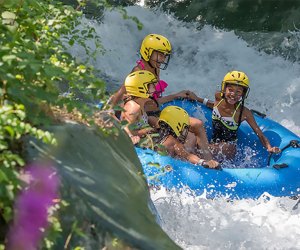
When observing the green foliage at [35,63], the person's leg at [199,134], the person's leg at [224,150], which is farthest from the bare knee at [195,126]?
the green foliage at [35,63]

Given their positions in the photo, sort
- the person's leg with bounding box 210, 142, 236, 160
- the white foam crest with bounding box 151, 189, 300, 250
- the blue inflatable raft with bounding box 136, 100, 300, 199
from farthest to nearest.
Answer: the person's leg with bounding box 210, 142, 236, 160 < the blue inflatable raft with bounding box 136, 100, 300, 199 < the white foam crest with bounding box 151, 189, 300, 250

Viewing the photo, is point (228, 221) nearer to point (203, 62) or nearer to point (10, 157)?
point (10, 157)

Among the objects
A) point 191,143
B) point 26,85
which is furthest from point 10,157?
point 191,143

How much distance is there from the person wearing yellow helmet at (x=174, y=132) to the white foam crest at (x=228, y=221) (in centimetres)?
48

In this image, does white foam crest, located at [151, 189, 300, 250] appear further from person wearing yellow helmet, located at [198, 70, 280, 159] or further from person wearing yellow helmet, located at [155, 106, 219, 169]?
person wearing yellow helmet, located at [198, 70, 280, 159]

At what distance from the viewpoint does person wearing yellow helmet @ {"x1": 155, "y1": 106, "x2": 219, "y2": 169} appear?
17.0 feet

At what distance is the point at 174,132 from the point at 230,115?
1156 mm

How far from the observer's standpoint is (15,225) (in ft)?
6.64

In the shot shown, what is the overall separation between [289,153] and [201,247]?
1.62 metres

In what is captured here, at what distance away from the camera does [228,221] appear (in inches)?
186

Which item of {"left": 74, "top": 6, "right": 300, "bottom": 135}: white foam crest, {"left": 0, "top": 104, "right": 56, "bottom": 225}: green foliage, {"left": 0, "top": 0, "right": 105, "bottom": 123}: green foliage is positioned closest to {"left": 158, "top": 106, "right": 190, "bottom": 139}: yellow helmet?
{"left": 0, "top": 0, "right": 105, "bottom": 123}: green foliage

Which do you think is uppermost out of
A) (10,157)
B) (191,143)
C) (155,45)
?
(10,157)

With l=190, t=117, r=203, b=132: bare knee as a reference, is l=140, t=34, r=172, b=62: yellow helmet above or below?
above

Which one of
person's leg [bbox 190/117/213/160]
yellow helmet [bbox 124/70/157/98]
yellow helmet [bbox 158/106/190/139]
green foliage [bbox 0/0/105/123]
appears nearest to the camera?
green foliage [bbox 0/0/105/123]
